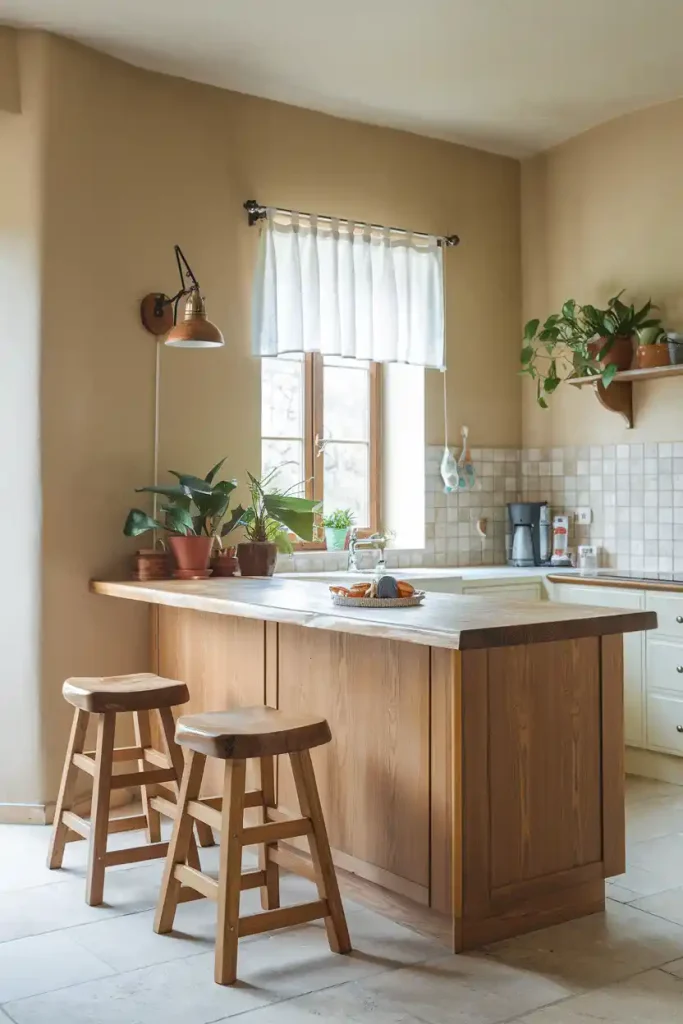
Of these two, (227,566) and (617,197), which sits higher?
(617,197)

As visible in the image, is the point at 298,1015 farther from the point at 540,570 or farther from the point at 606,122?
the point at 606,122

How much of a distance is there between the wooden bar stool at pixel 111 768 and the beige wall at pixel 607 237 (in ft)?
9.22

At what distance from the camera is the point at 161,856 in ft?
10.8

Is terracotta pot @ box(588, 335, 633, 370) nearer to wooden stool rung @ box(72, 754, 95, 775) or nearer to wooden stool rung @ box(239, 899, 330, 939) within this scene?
wooden stool rung @ box(72, 754, 95, 775)

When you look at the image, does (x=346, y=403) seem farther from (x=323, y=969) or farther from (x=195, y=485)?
(x=323, y=969)

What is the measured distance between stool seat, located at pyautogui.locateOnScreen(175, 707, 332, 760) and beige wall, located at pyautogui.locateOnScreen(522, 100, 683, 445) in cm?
288

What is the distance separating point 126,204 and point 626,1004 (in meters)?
3.42

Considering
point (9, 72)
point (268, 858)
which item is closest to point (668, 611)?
point (268, 858)

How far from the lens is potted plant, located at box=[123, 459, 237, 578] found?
4148mm

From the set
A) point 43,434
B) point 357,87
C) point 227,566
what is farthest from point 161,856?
point 357,87

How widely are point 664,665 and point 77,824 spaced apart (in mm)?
2488

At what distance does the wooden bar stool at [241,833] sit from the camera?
262 cm

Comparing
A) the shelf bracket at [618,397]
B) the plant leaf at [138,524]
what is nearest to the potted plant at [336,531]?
the plant leaf at [138,524]

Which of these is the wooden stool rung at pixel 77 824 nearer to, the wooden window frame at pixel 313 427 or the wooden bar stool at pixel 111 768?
the wooden bar stool at pixel 111 768
